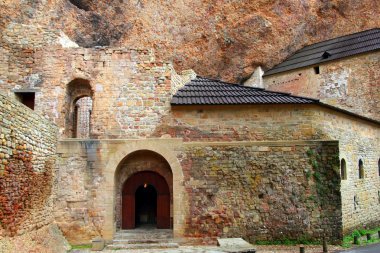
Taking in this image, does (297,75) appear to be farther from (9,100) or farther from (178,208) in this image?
(9,100)

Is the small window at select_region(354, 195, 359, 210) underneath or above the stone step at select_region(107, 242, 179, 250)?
above

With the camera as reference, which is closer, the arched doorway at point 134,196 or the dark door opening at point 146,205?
the arched doorway at point 134,196

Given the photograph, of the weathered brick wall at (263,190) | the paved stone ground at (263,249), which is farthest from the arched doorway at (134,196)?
the paved stone ground at (263,249)

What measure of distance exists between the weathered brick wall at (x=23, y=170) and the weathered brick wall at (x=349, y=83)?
15.2 metres

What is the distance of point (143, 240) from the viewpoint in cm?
1046

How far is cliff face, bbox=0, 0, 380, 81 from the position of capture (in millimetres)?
19422

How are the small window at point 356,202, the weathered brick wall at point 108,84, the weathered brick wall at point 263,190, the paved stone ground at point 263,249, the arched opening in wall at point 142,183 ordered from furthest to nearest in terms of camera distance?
the small window at point 356,202, the arched opening in wall at point 142,183, the weathered brick wall at point 108,84, the weathered brick wall at point 263,190, the paved stone ground at point 263,249

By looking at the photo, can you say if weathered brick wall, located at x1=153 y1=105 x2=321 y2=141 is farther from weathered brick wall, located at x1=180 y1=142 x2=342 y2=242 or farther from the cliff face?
the cliff face

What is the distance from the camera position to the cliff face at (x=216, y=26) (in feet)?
63.7

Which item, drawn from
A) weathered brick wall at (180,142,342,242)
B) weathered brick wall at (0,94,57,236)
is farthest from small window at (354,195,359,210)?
weathered brick wall at (0,94,57,236)

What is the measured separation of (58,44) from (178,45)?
9.90 m

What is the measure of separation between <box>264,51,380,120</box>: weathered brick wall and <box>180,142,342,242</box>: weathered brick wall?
8.84m

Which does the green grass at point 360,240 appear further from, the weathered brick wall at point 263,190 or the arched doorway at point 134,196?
the arched doorway at point 134,196

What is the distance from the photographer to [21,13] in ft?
57.7
